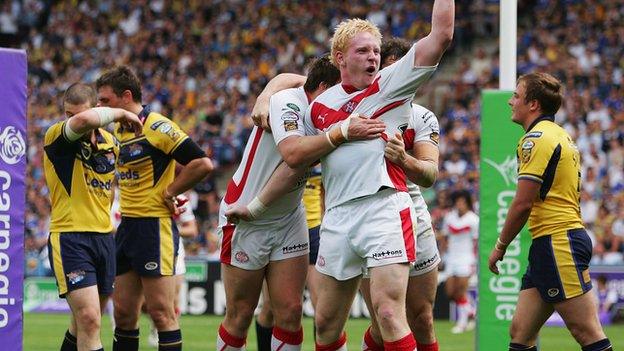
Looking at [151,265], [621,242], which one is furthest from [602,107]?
[151,265]

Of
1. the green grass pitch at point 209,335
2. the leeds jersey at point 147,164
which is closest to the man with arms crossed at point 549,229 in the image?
the leeds jersey at point 147,164

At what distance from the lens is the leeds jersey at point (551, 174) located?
796 centimetres

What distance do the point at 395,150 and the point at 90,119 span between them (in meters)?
2.30

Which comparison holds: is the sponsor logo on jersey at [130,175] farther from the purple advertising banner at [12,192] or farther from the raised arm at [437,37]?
the raised arm at [437,37]

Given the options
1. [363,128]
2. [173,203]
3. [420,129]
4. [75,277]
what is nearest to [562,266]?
[420,129]

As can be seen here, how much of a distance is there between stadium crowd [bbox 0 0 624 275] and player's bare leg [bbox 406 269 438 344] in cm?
1136

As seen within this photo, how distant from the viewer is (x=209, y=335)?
15.6 metres

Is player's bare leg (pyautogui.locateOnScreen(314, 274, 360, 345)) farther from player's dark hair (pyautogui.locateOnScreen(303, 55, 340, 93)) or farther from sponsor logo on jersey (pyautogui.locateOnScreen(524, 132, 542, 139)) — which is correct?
sponsor logo on jersey (pyautogui.locateOnScreen(524, 132, 542, 139))

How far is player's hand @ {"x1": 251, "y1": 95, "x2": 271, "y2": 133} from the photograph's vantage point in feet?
26.3

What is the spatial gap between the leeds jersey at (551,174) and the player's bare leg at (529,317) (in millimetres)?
439

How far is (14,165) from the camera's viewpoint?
26.1ft

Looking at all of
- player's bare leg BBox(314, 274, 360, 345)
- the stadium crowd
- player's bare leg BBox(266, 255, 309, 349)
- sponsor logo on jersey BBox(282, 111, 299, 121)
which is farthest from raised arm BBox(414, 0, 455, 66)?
the stadium crowd

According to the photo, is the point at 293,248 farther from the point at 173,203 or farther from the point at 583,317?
the point at 583,317

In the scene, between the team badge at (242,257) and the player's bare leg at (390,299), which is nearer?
the player's bare leg at (390,299)
